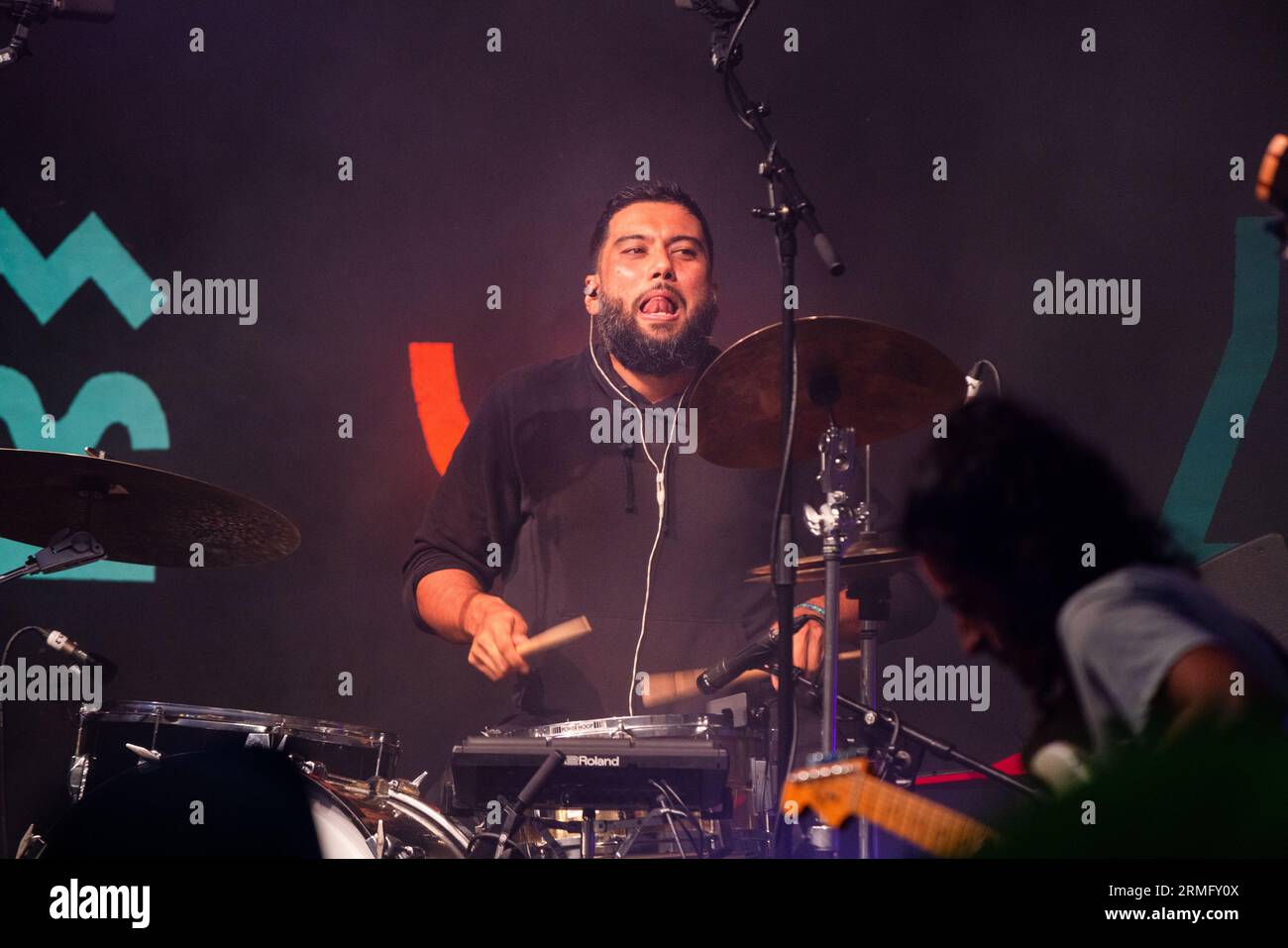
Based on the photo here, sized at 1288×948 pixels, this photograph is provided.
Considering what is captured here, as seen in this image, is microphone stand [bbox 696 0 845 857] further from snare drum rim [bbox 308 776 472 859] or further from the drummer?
the drummer

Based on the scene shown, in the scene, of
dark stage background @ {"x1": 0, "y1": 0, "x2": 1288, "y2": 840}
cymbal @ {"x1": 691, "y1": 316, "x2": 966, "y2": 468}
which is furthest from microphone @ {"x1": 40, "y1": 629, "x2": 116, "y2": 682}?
cymbal @ {"x1": 691, "y1": 316, "x2": 966, "y2": 468}

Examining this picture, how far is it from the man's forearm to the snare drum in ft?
1.66

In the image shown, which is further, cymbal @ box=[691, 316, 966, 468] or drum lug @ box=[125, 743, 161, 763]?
cymbal @ box=[691, 316, 966, 468]

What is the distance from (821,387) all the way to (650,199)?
3.71 ft

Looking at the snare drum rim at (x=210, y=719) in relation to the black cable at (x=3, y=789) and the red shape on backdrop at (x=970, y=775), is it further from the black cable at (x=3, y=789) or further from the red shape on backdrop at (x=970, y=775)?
the red shape on backdrop at (x=970, y=775)

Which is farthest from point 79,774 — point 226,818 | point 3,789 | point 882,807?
point 882,807

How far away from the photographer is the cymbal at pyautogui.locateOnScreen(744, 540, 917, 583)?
2846 millimetres

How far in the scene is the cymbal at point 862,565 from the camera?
9.34 feet

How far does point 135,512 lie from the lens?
318cm

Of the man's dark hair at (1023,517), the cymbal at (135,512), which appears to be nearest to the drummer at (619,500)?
the cymbal at (135,512)

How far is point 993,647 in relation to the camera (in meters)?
1.94

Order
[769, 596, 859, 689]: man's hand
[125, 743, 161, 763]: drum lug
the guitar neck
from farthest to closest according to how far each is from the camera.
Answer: [769, 596, 859, 689]: man's hand < [125, 743, 161, 763]: drum lug < the guitar neck
